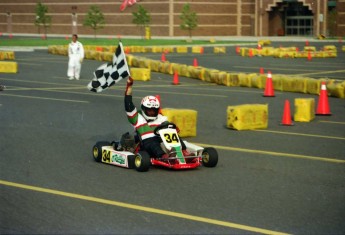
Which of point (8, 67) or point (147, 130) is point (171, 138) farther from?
point (8, 67)

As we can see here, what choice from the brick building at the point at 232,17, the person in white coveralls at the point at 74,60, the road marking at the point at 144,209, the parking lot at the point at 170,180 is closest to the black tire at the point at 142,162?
the parking lot at the point at 170,180

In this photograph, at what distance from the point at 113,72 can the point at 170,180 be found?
2.71m

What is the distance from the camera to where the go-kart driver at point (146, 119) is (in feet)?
39.7

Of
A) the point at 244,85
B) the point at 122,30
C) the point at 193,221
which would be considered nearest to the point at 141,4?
the point at 122,30

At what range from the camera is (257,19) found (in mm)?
86125

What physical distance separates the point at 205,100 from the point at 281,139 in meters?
7.24

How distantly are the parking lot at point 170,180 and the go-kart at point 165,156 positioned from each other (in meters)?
0.14

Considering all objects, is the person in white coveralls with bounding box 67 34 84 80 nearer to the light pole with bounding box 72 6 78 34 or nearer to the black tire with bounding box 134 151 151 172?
the black tire with bounding box 134 151 151 172

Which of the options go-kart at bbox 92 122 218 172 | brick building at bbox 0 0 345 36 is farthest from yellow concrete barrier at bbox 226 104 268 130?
brick building at bbox 0 0 345 36

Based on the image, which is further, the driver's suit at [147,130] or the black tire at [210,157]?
the black tire at [210,157]

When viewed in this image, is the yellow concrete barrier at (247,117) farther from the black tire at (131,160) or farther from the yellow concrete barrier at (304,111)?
the black tire at (131,160)

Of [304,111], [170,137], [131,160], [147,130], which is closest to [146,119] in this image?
[147,130]

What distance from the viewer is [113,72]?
43.1 feet

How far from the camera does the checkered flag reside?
12875 millimetres
